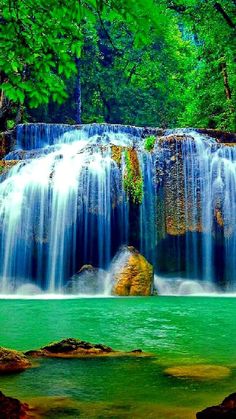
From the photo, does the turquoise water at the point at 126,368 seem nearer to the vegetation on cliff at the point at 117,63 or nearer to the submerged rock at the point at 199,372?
the submerged rock at the point at 199,372

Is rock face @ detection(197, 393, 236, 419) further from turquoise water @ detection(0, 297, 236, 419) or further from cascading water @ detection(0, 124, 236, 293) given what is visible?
cascading water @ detection(0, 124, 236, 293)

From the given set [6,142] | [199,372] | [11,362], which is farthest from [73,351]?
[6,142]

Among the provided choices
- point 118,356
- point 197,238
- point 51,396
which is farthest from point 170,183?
point 51,396

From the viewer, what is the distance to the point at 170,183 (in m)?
17.0

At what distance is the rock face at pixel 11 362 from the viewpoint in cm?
372

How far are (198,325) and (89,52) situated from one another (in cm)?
2988

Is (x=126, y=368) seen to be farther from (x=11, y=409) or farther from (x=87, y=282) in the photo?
(x=87, y=282)

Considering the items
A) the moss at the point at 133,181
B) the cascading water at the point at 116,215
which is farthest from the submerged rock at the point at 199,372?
the moss at the point at 133,181

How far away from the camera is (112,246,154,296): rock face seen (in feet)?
46.1

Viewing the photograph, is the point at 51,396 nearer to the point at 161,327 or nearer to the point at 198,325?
the point at 161,327

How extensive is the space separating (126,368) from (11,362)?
90cm

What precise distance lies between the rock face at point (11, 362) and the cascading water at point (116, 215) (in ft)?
37.4

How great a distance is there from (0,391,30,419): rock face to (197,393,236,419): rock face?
0.88 metres

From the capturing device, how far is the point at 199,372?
3670 mm
